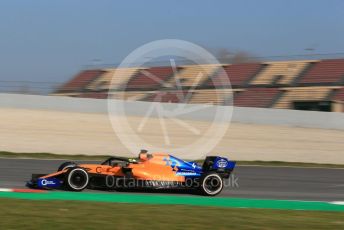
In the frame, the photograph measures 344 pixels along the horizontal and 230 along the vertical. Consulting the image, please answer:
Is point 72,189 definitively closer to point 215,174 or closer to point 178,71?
point 215,174

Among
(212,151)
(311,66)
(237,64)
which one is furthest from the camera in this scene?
(237,64)

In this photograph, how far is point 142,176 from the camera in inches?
442

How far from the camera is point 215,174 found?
1148cm

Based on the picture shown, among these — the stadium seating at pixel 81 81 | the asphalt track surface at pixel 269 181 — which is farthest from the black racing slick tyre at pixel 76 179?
the stadium seating at pixel 81 81

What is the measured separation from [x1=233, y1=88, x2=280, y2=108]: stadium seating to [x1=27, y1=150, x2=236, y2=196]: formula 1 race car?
2673 cm

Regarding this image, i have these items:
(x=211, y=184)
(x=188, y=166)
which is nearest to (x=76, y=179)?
(x=188, y=166)

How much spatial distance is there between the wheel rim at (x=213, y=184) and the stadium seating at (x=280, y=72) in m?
31.7

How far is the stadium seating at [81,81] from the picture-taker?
4161 centimetres

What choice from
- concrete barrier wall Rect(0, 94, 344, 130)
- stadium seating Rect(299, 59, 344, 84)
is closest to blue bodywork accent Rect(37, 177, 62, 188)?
concrete barrier wall Rect(0, 94, 344, 130)

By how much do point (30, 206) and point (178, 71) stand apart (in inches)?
1192

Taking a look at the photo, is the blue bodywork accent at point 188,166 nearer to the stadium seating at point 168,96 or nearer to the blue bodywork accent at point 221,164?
the blue bodywork accent at point 221,164

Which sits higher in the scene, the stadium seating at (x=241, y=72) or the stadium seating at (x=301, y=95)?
the stadium seating at (x=241, y=72)

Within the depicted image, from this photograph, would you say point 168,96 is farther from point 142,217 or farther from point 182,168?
point 142,217

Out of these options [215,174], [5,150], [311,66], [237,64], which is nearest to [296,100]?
[311,66]
